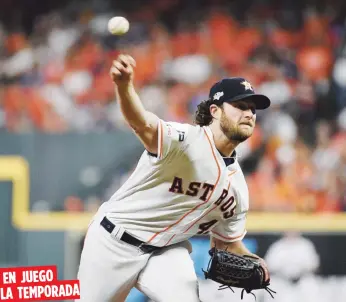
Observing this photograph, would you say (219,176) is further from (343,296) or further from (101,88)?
(101,88)

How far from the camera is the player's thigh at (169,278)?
3537 millimetres

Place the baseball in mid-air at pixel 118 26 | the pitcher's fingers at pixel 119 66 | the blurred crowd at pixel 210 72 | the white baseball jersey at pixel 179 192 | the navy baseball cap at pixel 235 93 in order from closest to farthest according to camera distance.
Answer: the pitcher's fingers at pixel 119 66, the baseball in mid-air at pixel 118 26, the white baseball jersey at pixel 179 192, the navy baseball cap at pixel 235 93, the blurred crowd at pixel 210 72

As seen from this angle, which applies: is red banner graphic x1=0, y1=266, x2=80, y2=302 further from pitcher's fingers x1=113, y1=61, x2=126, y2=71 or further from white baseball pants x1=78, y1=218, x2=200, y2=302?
pitcher's fingers x1=113, y1=61, x2=126, y2=71

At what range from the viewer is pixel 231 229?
3869mm

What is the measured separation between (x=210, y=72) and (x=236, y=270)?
217 inches

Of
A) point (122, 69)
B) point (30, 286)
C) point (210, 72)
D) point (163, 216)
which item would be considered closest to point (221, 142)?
point (163, 216)

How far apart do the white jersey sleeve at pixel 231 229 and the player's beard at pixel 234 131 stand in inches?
20.0

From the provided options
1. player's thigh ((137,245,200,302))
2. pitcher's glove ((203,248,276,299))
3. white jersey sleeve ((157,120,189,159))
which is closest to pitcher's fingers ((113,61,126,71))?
white jersey sleeve ((157,120,189,159))

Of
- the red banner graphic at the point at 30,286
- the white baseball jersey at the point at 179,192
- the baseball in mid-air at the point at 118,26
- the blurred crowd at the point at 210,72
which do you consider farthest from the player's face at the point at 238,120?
the blurred crowd at the point at 210,72

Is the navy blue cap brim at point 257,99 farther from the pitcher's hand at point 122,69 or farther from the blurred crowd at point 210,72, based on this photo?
the blurred crowd at point 210,72

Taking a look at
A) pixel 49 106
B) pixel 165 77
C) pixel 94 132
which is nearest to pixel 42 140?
pixel 94 132

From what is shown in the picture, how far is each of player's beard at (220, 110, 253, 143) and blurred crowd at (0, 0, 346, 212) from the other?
3.80 meters

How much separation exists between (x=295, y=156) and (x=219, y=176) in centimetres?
442

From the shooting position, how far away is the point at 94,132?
7.49 meters
